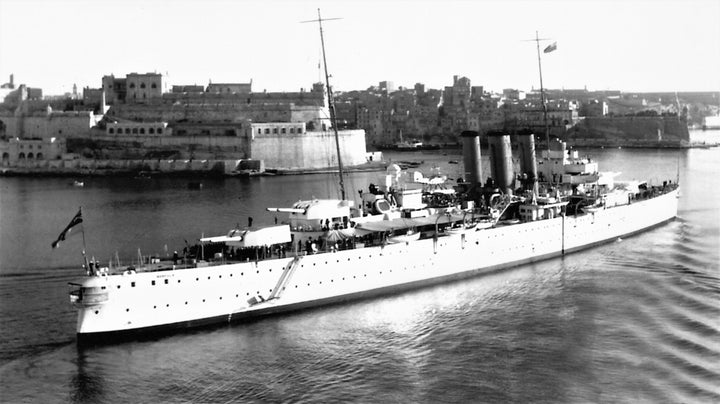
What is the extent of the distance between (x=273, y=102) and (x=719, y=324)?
47359 millimetres

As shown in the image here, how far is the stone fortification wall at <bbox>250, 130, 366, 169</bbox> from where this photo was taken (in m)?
53.1

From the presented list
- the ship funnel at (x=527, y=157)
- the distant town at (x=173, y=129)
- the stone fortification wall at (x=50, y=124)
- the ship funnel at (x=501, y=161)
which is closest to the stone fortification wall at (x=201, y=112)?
the distant town at (x=173, y=129)

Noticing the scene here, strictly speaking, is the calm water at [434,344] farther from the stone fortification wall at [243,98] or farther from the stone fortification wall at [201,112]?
the stone fortification wall at [243,98]

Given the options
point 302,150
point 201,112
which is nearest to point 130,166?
point 201,112

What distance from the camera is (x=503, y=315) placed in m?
16.7

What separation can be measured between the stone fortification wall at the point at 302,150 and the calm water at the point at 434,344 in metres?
29.7

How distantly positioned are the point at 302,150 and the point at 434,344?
39755 millimetres

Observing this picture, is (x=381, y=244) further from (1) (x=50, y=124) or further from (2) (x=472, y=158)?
(1) (x=50, y=124)

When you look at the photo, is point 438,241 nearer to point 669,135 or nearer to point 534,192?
point 534,192

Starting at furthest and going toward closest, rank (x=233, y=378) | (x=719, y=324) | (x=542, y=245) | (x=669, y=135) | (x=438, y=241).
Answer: (x=669, y=135), (x=542, y=245), (x=438, y=241), (x=719, y=324), (x=233, y=378)

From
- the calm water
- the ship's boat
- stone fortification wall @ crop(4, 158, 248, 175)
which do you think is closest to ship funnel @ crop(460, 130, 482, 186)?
the ship's boat

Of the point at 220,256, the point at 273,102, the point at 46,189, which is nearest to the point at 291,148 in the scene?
the point at 273,102

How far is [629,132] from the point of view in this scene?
268 ft

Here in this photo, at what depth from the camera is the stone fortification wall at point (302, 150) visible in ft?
174
